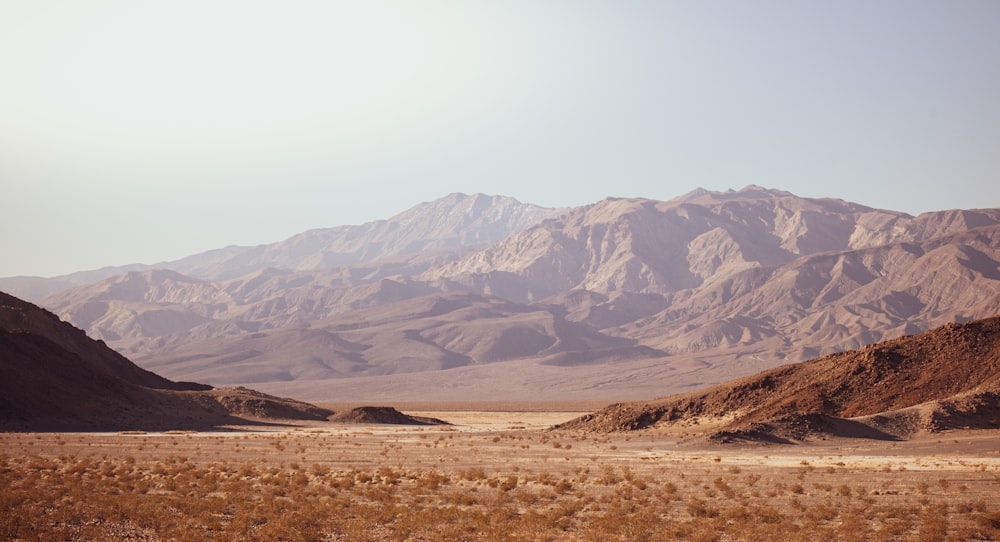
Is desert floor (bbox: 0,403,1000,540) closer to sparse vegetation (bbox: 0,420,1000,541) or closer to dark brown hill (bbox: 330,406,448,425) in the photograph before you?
sparse vegetation (bbox: 0,420,1000,541)

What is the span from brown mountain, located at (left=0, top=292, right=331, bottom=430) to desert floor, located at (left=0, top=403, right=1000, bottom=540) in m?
15.6

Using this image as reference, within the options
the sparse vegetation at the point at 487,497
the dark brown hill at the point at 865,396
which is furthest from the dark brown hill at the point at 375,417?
the sparse vegetation at the point at 487,497

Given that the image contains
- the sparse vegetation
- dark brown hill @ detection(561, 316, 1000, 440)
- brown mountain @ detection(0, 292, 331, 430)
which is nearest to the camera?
the sparse vegetation

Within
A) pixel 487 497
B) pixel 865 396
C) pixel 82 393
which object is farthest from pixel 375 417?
pixel 487 497

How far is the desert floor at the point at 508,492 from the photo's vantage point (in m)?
20.1

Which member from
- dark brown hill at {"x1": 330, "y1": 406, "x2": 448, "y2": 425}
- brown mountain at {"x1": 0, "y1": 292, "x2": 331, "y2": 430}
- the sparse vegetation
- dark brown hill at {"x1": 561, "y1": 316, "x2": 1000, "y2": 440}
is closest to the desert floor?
the sparse vegetation

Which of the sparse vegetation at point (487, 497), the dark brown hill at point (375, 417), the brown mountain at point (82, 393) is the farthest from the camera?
the dark brown hill at point (375, 417)

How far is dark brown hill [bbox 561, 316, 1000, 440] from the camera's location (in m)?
44.0

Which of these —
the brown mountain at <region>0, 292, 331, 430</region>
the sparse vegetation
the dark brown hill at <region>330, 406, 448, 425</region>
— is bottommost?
the sparse vegetation

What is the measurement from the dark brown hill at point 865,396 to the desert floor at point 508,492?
2.08 meters

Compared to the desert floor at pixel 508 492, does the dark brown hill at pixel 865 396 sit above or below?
above

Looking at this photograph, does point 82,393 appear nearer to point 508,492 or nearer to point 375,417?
point 375,417

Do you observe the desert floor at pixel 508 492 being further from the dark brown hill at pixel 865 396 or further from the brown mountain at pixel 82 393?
the brown mountain at pixel 82 393

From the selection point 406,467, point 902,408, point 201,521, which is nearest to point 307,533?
point 201,521
